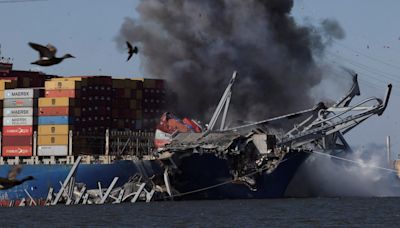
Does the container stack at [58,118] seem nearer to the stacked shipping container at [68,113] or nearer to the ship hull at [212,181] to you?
the stacked shipping container at [68,113]

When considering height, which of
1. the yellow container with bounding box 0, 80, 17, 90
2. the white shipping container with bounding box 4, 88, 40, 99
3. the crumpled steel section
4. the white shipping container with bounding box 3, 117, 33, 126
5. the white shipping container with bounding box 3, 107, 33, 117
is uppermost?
the yellow container with bounding box 0, 80, 17, 90

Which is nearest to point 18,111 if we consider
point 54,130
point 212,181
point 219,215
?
point 54,130

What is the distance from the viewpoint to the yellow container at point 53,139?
10169cm

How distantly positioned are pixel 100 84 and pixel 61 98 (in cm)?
469

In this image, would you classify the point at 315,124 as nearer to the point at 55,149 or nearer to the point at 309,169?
the point at 309,169

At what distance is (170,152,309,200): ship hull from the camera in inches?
3570

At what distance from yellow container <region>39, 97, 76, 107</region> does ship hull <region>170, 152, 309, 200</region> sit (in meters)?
16.0

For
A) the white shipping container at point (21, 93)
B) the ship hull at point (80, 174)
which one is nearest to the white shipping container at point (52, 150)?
the ship hull at point (80, 174)

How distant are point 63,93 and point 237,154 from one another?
67.0 feet

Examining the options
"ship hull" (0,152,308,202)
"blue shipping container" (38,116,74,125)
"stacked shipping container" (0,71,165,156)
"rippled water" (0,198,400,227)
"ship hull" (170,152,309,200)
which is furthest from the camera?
"stacked shipping container" (0,71,165,156)

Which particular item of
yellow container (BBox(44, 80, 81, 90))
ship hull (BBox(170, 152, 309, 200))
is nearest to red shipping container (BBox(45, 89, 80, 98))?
yellow container (BBox(44, 80, 81, 90))

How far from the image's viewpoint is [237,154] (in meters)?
92.1

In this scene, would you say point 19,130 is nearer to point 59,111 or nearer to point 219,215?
point 59,111

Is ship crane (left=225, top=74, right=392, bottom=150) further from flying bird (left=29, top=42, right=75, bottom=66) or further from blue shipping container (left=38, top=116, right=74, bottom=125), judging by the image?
flying bird (left=29, top=42, right=75, bottom=66)
